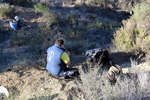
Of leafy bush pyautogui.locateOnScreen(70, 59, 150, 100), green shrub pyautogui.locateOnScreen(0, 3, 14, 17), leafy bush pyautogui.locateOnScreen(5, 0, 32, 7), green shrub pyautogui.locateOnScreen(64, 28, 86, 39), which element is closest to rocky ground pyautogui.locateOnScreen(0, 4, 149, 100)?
leafy bush pyautogui.locateOnScreen(70, 59, 150, 100)

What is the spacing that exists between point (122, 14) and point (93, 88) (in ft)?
42.0

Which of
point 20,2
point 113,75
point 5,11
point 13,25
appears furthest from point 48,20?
point 113,75

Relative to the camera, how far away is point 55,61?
4.06 m

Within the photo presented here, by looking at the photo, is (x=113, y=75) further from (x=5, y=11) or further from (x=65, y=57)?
(x=5, y=11)

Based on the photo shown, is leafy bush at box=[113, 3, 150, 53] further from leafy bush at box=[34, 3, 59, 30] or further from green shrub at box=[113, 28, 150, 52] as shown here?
leafy bush at box=[34, 3, 59, 30]

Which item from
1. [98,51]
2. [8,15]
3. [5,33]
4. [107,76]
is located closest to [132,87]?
[107,76]

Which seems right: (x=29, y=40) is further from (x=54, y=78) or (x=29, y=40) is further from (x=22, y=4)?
(x=22, y=4)

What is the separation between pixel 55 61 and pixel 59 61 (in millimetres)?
125

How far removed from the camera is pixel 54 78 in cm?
423

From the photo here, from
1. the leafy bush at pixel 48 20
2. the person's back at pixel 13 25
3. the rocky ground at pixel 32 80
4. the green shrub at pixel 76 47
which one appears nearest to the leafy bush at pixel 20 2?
the leafy bush at pixel 48 20

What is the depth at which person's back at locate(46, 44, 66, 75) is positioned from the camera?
4.02 m

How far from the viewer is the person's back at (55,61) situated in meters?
4.02

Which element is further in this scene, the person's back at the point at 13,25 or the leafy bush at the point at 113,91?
the person's back at the point at 13,25

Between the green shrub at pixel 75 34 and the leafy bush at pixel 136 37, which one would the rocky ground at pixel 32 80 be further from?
the green shrub at pixel 75 34
